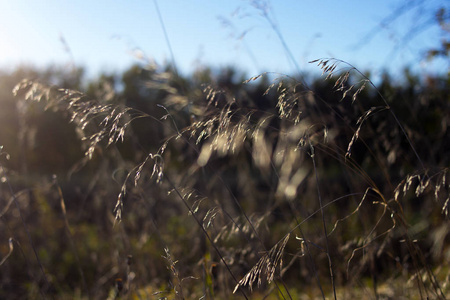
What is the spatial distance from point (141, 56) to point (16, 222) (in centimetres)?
279

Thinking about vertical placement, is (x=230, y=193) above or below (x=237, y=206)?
above

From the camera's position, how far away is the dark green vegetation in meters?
1.50

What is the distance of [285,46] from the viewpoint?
2.18m

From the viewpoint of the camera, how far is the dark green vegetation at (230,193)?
4.92 feet

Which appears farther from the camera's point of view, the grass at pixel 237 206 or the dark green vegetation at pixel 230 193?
the grass at pixel 237 206

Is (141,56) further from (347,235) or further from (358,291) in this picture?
(347,235)

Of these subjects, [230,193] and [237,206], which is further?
[237,206]

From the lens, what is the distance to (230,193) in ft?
5.26

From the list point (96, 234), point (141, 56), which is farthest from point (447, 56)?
point (96, 234)

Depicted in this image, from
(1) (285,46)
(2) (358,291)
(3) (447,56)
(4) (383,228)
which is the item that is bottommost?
(4) (383,228)

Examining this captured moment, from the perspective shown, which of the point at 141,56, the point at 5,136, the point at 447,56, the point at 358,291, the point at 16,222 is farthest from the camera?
the point at 5,136

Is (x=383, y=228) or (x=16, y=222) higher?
(x=16, y=222)

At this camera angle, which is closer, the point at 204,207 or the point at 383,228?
the point at 204,207

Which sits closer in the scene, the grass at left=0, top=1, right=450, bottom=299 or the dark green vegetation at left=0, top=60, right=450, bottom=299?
the dark green vegetation at left=0, top=60, right=450, bottom=299
